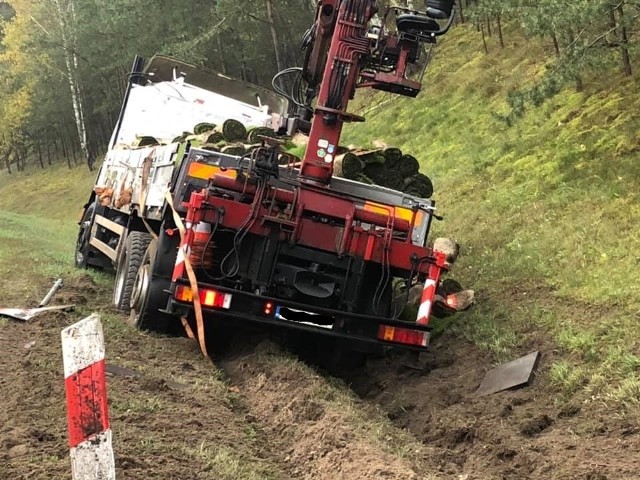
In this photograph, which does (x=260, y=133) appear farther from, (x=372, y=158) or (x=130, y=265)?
(x=130, y=265)

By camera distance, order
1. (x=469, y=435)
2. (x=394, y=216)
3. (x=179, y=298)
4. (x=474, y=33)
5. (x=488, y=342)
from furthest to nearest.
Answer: (x=474, y=33), (x=488, y=342), (x=394, y=216), (x=179, y=298), (x=469, y=435)

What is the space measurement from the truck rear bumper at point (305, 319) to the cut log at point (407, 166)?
2933 mm

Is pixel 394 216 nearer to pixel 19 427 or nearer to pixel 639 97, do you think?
pixel 19 427

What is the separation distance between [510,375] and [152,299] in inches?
131

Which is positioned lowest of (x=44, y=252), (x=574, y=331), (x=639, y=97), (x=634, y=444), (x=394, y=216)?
(x=44, y=252)

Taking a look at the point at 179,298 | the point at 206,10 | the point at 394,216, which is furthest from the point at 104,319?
the point at 206,10

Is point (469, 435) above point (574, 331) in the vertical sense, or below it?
below

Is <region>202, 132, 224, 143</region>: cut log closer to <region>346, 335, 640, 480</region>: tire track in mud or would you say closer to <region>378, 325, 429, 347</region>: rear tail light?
<region>346, 335, 640, 480</region>: tire track in mud

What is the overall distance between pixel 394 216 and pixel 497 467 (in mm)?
2501

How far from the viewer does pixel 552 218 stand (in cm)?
864

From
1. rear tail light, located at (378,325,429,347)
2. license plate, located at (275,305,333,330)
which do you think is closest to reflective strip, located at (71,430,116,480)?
license plate, located at (275,305,333,330)

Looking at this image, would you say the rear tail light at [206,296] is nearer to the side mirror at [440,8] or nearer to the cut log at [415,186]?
the side mirror at [440,8]

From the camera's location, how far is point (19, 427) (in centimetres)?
389

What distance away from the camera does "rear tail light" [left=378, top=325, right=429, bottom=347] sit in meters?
5.94
